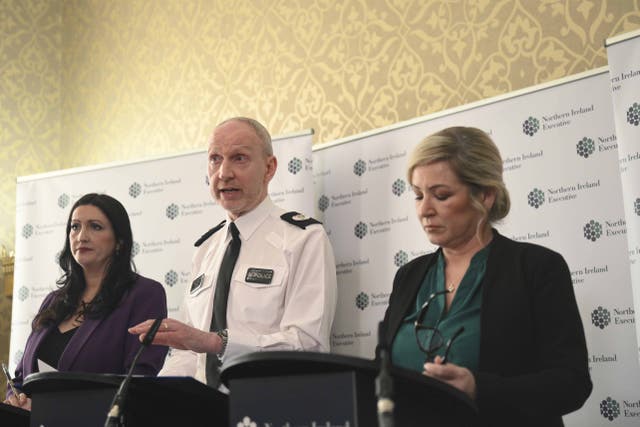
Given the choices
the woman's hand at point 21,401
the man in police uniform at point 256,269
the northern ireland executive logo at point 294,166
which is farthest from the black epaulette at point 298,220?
the woman's hand at point 21,401

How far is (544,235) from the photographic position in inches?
121

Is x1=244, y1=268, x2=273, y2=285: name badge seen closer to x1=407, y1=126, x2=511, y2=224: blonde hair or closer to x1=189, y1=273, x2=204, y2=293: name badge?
x1=189, y1=273, x2=204, y2=293: name badge

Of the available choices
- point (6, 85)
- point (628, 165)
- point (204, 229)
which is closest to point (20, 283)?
point (204, 229)

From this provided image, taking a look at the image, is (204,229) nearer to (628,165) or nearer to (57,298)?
(57,298)

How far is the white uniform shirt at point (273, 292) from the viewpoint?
279 cm

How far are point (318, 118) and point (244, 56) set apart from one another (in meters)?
0.73

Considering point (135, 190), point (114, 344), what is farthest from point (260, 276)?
point (135, 190)

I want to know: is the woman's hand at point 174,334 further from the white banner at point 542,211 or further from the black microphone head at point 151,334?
the white banner at point 542,211

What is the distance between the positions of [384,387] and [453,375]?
0.36m

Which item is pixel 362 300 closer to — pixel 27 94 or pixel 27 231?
pixel 27 231

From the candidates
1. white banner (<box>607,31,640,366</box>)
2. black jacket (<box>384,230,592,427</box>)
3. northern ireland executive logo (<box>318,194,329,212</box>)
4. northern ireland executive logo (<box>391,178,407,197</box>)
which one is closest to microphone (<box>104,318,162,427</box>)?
black jacket (<box>384,230,592,427</box>)

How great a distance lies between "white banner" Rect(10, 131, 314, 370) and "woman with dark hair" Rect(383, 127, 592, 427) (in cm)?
170

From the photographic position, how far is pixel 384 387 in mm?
1381

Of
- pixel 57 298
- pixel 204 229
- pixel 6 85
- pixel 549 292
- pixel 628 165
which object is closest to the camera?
pixel 549 292
